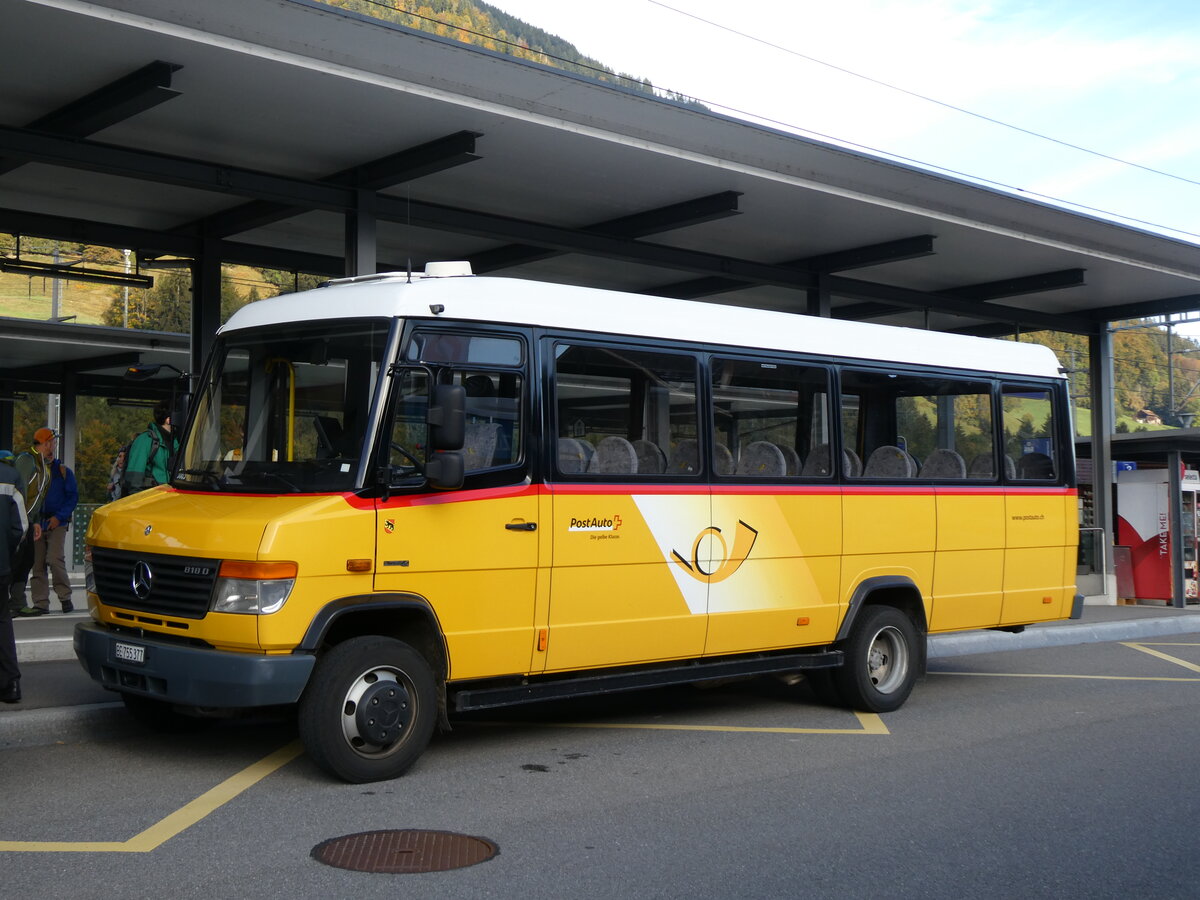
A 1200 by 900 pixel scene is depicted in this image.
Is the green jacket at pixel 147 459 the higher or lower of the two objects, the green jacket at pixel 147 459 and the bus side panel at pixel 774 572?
the higher

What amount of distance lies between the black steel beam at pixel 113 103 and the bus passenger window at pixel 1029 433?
7643 millimetres

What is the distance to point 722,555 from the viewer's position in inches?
354

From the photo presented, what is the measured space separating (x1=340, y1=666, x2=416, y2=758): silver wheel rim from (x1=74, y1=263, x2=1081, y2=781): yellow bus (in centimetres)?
2

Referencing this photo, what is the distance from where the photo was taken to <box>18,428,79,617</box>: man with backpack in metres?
13.4

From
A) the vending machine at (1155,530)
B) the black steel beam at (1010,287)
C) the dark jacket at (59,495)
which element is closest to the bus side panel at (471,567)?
the dark jacket at (59,495)

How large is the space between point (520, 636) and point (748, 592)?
203 cm

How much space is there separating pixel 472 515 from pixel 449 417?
0.75 m

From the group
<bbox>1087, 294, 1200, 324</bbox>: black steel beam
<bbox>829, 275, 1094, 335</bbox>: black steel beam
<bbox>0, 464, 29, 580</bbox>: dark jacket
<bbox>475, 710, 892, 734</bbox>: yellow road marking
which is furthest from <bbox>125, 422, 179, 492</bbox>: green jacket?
<bbox>1087, 294, 1200, 324</bbox>: black steel beam

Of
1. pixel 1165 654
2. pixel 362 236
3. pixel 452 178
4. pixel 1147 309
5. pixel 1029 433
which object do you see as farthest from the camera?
pixel 1147 309

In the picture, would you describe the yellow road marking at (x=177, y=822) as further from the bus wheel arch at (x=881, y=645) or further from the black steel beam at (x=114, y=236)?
the black steel beam at (x=114, y=236)

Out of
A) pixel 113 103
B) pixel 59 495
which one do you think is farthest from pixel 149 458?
pixel 113 103

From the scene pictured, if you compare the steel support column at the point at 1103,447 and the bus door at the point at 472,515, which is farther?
the steel support column at the point at 1103,447

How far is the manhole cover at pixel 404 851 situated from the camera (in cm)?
565

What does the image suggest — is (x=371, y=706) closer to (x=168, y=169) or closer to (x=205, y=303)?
(x=168, y=169)
